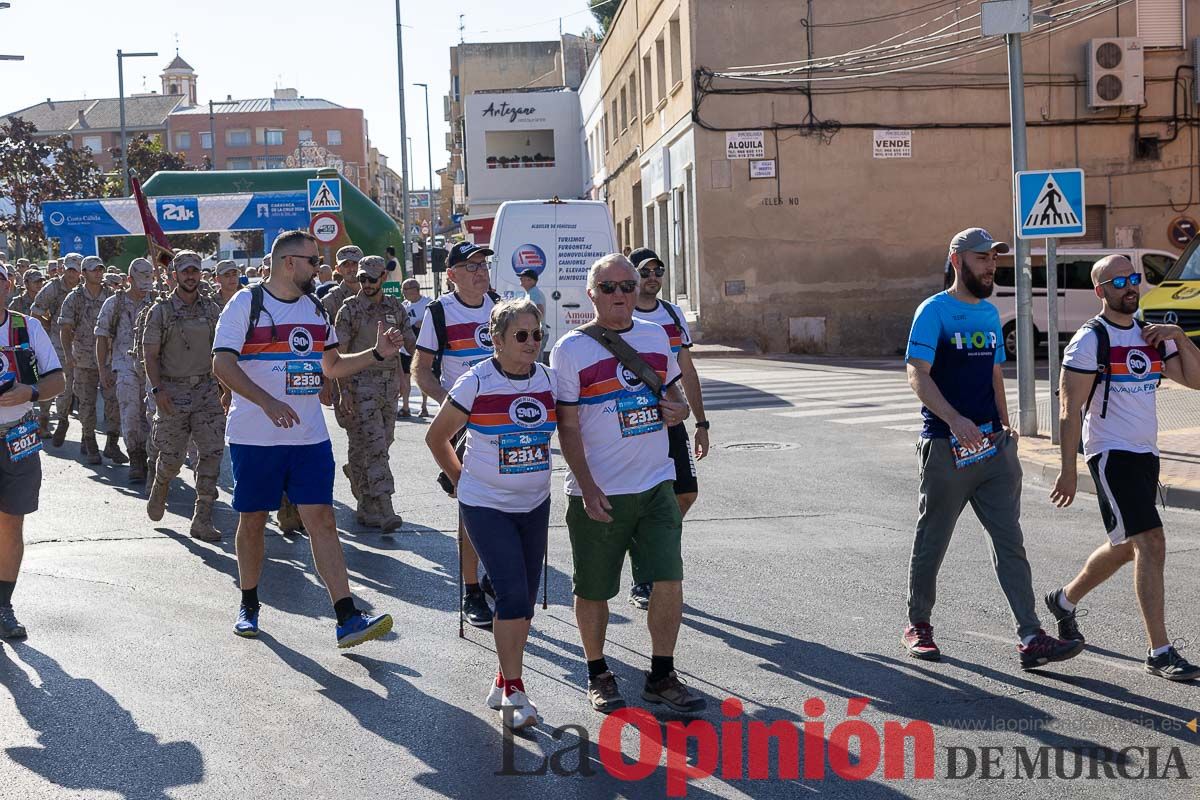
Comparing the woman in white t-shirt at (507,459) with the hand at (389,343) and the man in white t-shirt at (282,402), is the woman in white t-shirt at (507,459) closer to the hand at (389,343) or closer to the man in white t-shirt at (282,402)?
the hand at (389,343)

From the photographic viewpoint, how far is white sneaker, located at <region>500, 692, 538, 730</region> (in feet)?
17.3

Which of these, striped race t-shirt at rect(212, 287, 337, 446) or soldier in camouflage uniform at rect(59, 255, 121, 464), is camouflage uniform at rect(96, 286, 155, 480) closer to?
soldier in camouflage uniform at rect(59, 255, 121, 464)

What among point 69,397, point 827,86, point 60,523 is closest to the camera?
point 60,523

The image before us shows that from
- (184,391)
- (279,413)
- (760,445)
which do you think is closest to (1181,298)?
(760,445)

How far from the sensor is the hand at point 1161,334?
5.92 metres

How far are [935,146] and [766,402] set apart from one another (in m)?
13.3

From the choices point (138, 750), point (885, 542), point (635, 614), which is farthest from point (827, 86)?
point (138, 750)

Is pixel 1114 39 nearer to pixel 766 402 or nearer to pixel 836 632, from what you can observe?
pixel 766 402

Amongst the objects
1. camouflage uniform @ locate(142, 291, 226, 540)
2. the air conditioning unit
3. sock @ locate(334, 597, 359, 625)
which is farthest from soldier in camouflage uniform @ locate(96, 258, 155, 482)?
the air conditioning unit

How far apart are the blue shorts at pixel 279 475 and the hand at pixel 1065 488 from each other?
3.25 meters

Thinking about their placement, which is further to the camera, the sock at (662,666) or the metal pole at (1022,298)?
the metal pole at (1022,298)

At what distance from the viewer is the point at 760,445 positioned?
14.2m

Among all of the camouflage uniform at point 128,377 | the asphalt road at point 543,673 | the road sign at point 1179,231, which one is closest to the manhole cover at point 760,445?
the asphalt road at point 543,673

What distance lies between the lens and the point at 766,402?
18.6 metres
